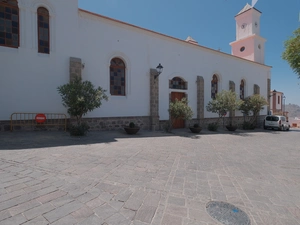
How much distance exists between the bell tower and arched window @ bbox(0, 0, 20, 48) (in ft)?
70.4

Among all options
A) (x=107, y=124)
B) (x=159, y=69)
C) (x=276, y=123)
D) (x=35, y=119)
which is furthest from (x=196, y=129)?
(x=276, y=123)

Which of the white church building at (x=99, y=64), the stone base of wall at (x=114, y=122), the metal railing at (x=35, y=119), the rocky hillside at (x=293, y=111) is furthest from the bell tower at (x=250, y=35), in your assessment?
the rocky hillside at (x=293, y=111)

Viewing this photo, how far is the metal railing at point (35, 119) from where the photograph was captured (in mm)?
7426

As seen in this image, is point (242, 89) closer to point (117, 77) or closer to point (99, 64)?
point (117, 77)

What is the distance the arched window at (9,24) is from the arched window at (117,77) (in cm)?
470

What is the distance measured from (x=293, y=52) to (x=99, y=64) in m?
11.5

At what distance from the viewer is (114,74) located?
33.6 feet

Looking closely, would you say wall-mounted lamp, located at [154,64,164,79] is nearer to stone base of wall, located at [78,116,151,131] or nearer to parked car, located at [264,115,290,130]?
stone base of wall, located at [78,116,151,131]

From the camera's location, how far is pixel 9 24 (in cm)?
755

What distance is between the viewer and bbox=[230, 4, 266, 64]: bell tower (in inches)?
736

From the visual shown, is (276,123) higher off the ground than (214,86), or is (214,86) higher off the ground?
(214,86)

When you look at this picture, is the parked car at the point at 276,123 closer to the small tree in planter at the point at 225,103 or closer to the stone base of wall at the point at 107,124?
the small tree in planter at the point at 225,103

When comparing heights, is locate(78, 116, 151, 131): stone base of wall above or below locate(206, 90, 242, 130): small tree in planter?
below

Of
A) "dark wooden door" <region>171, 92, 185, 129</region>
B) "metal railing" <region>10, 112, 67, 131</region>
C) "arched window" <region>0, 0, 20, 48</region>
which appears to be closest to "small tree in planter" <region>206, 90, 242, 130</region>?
"dark wooden door" <region>171, 92, 185, 129</region>
